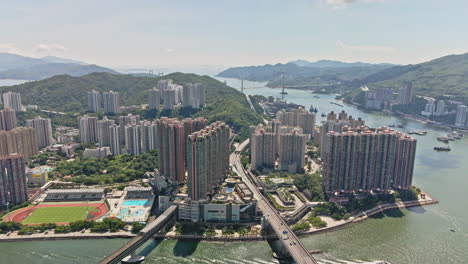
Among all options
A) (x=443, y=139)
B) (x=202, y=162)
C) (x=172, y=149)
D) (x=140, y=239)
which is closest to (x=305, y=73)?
(x=443, y=139)

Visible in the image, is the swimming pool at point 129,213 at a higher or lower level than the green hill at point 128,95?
lower

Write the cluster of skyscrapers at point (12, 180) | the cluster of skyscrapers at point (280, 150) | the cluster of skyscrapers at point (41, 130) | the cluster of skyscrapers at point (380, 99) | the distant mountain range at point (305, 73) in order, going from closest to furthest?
1. the cluster of skyscrapers at point (12, 180)
2. the cluster of skyscrapers at point (280, 150)
3. the cluster of skyscrapers at point (41, 130)
4. the cluster of skyscrapers at point (380, 99)
5. the distant mountain range at point (305, 73)

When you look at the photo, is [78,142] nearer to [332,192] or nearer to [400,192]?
[332,192]

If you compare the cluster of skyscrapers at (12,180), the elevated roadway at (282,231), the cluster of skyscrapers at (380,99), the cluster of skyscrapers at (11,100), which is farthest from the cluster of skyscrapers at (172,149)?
the cluster of skyscrapers at (380,99)

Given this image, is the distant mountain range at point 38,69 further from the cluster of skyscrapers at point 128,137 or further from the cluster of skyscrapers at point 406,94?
the cluster of skyscrapers at point 406,94

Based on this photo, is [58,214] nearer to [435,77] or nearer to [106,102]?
[106,102]

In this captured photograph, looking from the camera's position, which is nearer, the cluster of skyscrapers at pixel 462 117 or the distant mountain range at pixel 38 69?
the cluster of skyscrapers at pixel 462 117

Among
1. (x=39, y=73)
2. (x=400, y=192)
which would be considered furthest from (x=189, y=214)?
(x=39, y=73)
